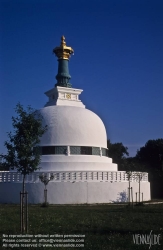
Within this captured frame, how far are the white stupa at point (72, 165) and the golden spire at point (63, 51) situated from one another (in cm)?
422

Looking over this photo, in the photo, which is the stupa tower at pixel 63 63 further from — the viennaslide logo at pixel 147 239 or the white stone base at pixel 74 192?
the viennaslide logo at pixel 147 239

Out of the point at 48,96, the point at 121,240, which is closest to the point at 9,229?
the point at 121,240

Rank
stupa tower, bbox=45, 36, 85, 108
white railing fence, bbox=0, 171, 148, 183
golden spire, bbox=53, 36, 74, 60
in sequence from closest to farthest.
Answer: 1. white railing fence, bbox=0, 171, 148, 183
2. stupa tower, bbox=45, 36, 85, 108
3. golden spire, bbox=53, 36, 74, 60

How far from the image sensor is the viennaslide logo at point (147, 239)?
31.0 ft

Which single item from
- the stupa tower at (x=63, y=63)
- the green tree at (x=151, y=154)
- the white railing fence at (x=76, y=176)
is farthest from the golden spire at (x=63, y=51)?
the green tree at (x=151, y=154)

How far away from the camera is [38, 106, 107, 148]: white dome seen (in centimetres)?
2928

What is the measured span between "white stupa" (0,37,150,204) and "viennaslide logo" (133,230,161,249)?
49.4 feet

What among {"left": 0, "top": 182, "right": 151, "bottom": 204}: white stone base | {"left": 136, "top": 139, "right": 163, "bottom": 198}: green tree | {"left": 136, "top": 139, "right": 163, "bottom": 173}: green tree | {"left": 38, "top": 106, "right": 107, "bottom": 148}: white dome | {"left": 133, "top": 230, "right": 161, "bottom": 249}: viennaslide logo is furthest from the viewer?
{"left": 136, "top": 139, "right": 163, "bottom": 173}: green tree

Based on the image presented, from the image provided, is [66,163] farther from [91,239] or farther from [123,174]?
[91,239]

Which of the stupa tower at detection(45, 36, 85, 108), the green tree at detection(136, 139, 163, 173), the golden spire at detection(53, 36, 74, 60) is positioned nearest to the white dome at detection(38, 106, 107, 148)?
the stupa tower at detection(45, 36, 85, 108)

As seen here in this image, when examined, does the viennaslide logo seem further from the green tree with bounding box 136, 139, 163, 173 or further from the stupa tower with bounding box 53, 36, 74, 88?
the green tree with bounding box 136, 139, 163, 173

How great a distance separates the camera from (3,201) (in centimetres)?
2762

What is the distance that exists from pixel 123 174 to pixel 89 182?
3027mm

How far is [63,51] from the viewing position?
36625mm
